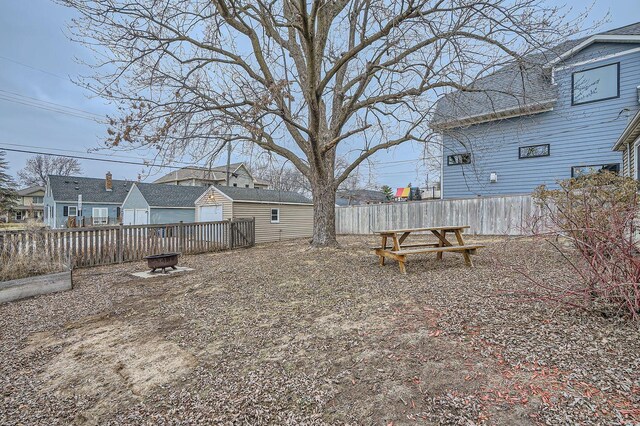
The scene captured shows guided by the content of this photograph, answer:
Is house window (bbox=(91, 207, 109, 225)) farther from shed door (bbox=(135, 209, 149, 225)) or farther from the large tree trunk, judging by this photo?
the large tree trunk

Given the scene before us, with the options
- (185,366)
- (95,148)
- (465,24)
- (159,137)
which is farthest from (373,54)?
(185,366)

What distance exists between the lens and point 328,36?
9289 mm

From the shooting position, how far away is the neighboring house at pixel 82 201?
28.0 m

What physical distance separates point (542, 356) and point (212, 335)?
3.03 meters

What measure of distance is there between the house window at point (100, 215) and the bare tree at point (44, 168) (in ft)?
79.0

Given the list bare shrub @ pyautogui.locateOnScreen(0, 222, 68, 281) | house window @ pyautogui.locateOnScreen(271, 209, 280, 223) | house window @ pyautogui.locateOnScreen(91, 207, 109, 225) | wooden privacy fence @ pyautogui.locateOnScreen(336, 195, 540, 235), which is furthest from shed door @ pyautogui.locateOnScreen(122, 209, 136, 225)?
bare shrub @ pyautogui.locateOnScreen(0, 222, 68, 281)

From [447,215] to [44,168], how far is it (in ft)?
197

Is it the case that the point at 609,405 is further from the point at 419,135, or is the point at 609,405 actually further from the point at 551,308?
the point at 419,135

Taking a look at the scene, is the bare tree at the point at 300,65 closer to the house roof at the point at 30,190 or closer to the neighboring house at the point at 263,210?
the neighboring house at the point at 263,210

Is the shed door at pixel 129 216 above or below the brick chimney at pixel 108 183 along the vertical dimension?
below

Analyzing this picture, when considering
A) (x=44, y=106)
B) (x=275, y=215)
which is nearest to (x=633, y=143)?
(x=275, y=215)

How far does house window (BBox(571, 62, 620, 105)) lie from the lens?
35.0 feet

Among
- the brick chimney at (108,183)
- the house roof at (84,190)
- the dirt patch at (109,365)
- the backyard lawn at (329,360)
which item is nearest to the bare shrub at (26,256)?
the backyard lawn at (329,360)

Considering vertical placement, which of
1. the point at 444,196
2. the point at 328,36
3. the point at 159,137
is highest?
the point at 328,36
